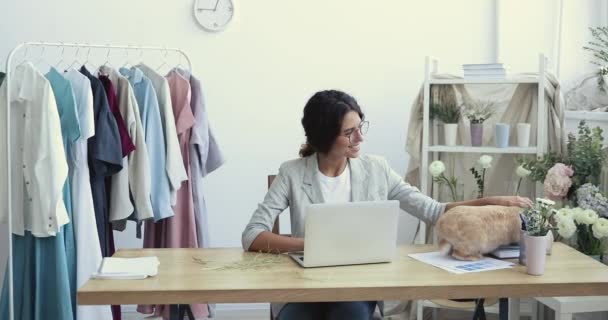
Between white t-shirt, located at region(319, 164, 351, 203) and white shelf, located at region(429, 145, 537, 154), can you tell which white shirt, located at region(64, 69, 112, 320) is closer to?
white t-shirt, located at region(319, 164, 351, 203)

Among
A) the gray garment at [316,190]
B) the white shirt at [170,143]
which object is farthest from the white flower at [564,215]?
the white shirt at [170,143]

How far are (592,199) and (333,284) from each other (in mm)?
1674

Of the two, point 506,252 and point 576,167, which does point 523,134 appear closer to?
point 576,167

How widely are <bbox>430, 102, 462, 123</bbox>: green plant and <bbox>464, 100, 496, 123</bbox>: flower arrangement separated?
57 mm

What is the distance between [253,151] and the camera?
4.47 metres

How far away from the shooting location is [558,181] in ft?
11.5

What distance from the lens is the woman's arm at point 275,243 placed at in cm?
260

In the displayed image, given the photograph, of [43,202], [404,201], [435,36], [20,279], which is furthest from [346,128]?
[435,36]

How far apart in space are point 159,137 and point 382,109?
4.89 ft

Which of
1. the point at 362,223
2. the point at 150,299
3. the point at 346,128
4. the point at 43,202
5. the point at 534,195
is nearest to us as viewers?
the point at 150,299

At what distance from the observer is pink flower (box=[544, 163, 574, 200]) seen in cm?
351

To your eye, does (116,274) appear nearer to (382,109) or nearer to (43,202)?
(43,202)

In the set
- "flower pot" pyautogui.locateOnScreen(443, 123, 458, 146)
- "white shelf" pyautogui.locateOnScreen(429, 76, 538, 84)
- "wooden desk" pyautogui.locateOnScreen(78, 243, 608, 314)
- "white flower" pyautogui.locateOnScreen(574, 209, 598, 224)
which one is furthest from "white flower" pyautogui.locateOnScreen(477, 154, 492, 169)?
"wooden desk" pyautogui.locateOnScreen(78, 243, 608, 314)

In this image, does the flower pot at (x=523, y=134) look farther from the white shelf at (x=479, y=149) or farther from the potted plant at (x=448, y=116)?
the potted plant at (x=448, y=116)
